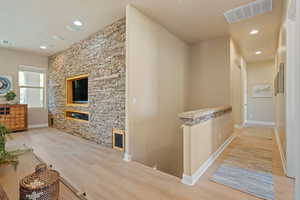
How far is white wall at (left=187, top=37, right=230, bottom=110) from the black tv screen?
3.22 metres

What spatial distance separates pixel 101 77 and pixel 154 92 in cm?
144

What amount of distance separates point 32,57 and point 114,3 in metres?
5.05

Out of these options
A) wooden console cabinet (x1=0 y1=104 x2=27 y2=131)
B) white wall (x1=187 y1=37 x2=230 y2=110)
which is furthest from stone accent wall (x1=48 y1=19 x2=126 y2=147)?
white wall (x1=187 y1=37 x2=230 y2=110)

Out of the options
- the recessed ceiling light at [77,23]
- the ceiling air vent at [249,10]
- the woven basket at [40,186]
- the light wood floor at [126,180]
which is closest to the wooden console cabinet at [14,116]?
the light wood floor at [126,180]

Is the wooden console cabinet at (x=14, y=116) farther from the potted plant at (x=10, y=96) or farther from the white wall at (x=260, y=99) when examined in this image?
the white wall at (x=260, y=99)

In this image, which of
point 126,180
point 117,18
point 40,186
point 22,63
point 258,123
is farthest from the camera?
point 258,123

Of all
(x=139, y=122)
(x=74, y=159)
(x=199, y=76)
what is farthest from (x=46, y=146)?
(x=199, y=76)

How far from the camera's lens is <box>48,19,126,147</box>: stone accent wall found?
3.20m

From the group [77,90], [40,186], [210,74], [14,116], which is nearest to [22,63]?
[14,116]

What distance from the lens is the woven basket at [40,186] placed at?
0.81m

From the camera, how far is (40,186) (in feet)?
2.70

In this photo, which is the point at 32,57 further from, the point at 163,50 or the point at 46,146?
the point at 163,50

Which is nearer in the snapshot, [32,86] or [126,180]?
[126,180]

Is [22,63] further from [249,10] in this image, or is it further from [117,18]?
[249,10]
